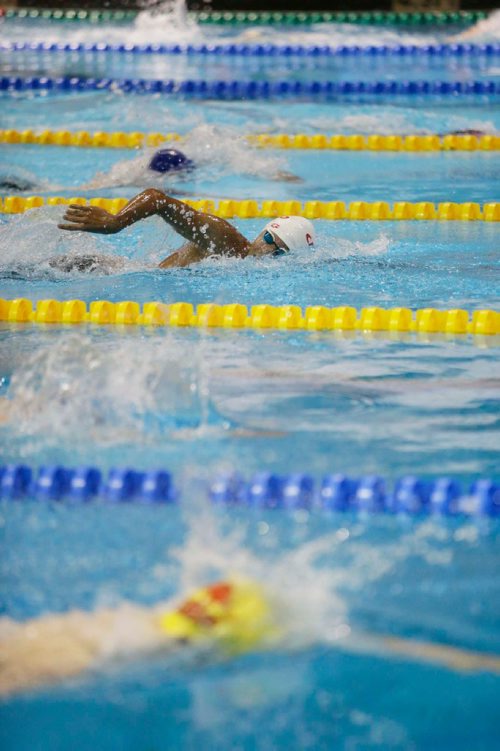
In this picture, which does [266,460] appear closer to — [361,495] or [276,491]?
[276,491]

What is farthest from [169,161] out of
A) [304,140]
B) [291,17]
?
[291,17]

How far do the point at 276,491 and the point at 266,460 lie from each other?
0.70 feet

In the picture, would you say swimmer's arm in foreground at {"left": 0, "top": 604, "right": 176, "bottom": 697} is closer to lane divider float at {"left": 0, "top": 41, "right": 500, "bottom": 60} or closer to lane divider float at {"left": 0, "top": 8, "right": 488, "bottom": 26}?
lane divider float at {"left": 0, "top": 41, "right": 500, "bottom": 60}

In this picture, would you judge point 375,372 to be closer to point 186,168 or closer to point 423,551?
point 423,551

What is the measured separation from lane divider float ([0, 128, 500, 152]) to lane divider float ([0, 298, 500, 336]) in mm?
3254

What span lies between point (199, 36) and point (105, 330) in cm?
775

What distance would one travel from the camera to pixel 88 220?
184 inches

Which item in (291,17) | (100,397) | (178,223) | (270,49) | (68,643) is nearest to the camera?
(68,643)

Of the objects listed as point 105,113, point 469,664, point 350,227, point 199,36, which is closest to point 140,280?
point 350,227

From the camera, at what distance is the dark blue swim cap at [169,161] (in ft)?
21.7

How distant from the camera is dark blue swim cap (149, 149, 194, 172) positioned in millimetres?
6625

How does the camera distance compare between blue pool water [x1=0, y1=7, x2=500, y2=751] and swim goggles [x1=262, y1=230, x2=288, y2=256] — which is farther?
swim goggles [x1=262, y1=230, x2=288, y2=256]

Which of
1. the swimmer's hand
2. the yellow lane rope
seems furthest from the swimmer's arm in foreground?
the yellow lane rope

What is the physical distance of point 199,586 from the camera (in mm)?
2842
